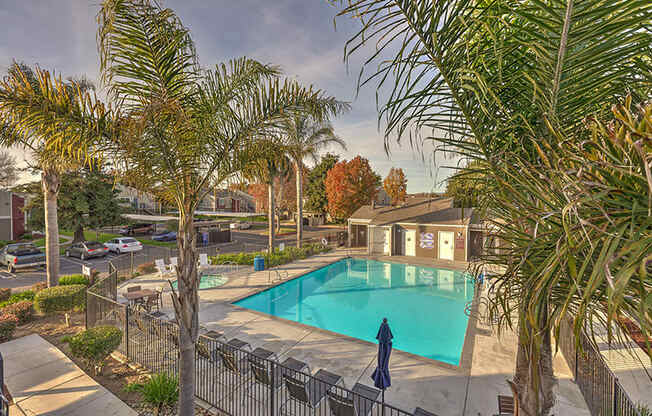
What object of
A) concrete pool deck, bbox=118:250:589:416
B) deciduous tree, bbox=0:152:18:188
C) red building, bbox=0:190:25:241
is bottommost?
concrete pool deck, bbox=118:250:589:416

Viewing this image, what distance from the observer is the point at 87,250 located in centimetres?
2108

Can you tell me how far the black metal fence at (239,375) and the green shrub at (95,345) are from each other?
64 cm

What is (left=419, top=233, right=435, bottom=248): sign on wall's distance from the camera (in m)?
22.4

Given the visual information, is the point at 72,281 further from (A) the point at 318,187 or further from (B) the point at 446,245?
(A) the point at 318,187

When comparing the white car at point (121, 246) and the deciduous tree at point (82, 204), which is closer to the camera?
the white car at point (121, 246)

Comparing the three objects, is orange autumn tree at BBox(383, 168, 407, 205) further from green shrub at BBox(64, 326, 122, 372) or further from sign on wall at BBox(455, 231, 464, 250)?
green shrub at BBox(64, 326, 122, 372)

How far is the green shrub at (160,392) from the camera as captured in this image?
18.8 feet

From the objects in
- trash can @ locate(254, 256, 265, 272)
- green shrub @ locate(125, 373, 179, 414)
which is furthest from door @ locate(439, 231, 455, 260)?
green shrub @ locate(125, 373, 179, 414)

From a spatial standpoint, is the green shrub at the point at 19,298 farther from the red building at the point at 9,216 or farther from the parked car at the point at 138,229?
the red building at the point at 9,216

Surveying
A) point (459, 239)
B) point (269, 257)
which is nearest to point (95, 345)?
point (269, 257)

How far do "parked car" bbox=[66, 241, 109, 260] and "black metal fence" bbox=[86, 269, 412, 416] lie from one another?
15782mm

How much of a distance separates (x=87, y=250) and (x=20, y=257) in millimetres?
3796

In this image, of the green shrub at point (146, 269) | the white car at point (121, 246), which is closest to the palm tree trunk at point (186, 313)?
the green shrub at point (146, 269)

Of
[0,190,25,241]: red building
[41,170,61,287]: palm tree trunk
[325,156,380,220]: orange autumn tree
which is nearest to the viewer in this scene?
[41,170,61,287]: palm tree trunk
